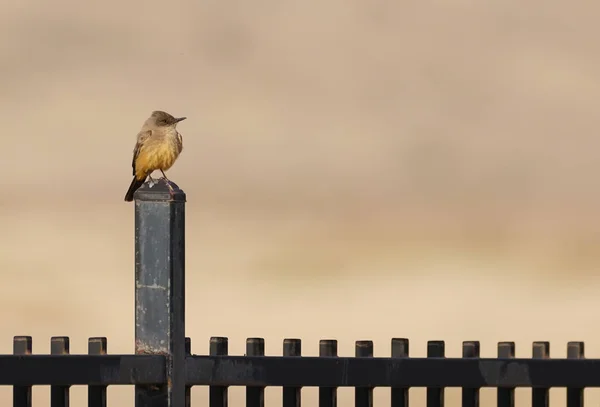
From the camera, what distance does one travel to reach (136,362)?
5.73 metres

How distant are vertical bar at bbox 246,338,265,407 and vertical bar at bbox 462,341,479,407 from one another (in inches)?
41.3

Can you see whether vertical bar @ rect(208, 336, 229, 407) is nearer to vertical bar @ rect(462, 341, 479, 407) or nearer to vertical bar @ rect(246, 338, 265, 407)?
vertical bar @ rect(246, 338, 265, 407)

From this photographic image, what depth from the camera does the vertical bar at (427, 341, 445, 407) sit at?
6.06 m

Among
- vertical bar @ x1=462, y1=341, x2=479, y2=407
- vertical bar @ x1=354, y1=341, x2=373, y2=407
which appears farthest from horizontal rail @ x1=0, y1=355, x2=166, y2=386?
vertical bar @ x1=462, y1=341, x2=479, y2=407

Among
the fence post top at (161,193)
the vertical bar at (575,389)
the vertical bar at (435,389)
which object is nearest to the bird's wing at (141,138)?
the fence post top at (161,193)

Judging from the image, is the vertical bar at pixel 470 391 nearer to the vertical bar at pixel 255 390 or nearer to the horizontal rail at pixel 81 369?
the vertical bar at pixel 255 390

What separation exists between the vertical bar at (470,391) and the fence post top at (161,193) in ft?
5.47

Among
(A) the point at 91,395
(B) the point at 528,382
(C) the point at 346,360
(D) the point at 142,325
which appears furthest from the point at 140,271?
(B) the point at 528,382

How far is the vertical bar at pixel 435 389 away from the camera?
19.9 feet

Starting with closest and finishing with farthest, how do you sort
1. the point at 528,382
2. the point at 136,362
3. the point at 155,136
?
1. the point at 136,362
2. the point at 528,382
3. the point at 155,136

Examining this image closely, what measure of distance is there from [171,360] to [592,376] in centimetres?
222

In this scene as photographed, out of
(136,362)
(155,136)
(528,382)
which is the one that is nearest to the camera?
(136,362)

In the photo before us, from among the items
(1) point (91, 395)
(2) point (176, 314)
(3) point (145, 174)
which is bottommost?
(1) point (91, 395)

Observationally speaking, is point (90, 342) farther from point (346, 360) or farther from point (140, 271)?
point (346, 360)
